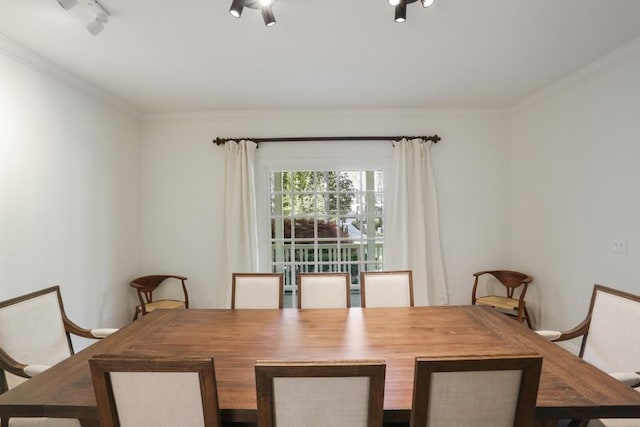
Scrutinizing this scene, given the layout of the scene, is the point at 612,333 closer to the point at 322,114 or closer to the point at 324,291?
the point at 324,291

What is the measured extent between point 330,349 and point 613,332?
5.08 feet

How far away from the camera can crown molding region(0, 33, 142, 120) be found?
6.64 feet

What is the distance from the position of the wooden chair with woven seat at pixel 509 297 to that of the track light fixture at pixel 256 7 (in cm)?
324

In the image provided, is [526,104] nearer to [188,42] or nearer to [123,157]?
[188,42]

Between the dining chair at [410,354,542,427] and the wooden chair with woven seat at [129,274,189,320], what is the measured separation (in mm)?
3033

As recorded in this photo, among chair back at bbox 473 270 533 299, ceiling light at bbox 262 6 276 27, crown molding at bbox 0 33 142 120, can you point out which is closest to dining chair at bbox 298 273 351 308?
ceiling light at bbox 262 6 276 27

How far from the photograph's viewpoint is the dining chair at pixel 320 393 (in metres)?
0.86

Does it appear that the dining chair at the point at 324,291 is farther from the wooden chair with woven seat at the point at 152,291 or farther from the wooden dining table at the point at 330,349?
the wooden chair with woven seat at the point at 152,291

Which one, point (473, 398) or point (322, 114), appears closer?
point (473, 398)

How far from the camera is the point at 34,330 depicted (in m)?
1.68

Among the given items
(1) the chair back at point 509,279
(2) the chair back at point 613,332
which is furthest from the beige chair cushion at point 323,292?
(1) the chair back at point 509,279

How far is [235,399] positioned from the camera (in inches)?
40.8

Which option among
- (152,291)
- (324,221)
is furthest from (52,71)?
(324,221)

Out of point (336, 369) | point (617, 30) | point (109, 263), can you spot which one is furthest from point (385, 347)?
point (109, 263)
